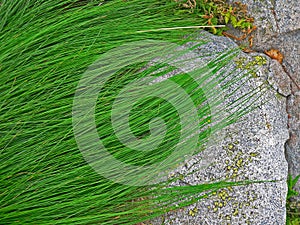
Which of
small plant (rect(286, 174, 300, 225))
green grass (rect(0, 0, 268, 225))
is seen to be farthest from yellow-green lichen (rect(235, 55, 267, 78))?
small plant (rect(286, 174, 300, 225))

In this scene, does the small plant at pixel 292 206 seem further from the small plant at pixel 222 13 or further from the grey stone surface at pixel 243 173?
the small plant at pixel 222 13

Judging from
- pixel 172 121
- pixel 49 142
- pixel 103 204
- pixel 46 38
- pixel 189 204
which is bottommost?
pixel 189 204

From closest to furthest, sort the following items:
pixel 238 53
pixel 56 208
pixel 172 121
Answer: pixel 56 208 < pixel 172 121 < pixel 238 53

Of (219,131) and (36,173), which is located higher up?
(36,173)

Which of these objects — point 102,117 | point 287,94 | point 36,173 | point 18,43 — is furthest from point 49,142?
point 287,94

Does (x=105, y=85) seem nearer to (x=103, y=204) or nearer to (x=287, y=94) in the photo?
(x=103, y=204)

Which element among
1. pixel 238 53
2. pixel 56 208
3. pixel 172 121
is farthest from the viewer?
pixel 238 53

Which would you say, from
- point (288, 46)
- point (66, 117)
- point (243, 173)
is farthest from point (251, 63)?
point (66, 117)

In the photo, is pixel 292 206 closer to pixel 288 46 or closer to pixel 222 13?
pixel 288 46
